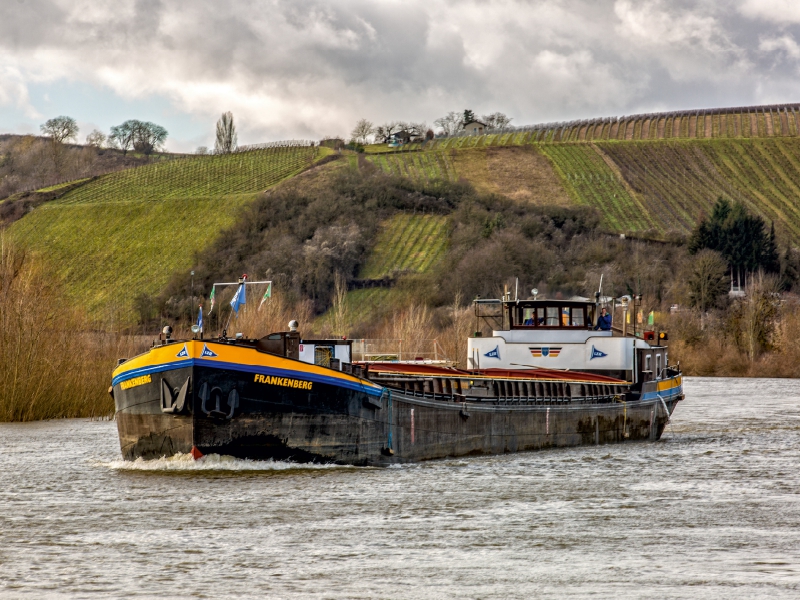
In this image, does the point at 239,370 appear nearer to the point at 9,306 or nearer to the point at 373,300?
the point at 9,306

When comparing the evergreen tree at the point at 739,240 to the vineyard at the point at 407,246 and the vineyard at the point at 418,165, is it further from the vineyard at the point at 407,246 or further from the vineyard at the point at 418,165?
the vineyard at the point at 418,165

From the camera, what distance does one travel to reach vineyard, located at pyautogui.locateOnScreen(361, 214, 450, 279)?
376 ft

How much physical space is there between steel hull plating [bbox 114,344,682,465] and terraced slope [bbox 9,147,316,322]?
6924cm

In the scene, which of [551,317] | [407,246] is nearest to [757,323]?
[407,246]

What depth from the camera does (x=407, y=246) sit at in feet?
398

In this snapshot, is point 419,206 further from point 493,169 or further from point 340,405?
point 340,405

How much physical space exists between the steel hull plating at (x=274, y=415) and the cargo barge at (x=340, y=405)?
0.03 meters

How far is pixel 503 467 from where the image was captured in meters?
32.0

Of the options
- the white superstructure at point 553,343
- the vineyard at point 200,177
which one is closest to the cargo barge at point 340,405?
the white superstructure at point 553,343

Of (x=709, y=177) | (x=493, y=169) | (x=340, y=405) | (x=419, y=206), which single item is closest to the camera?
(x=340, y=405)

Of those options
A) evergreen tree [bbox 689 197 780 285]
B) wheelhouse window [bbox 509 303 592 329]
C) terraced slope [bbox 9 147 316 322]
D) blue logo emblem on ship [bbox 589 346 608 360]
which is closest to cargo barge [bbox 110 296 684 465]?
blue logo emblem on ship [bbox 589 346 608 360]

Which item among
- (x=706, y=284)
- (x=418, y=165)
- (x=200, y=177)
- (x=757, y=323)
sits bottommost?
(x=757, y=323)

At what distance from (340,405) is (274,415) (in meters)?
1.84

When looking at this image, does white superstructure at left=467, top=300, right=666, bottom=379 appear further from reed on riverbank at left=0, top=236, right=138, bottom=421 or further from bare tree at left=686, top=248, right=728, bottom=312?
bare tree at left=686, top=248, right=728, bottom=312
